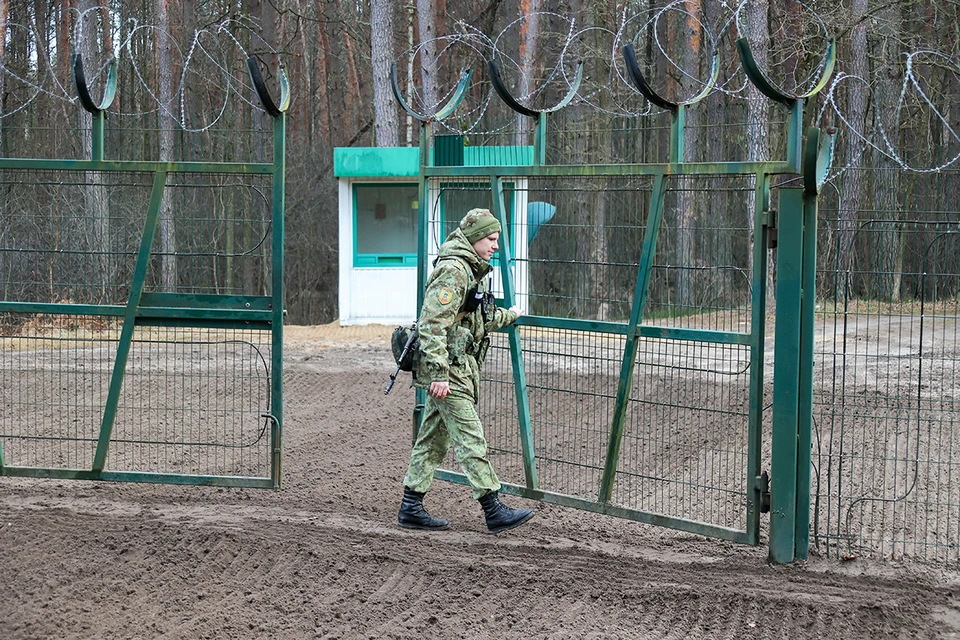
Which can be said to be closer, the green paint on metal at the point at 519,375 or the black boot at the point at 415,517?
the black boot at the point at 415,517

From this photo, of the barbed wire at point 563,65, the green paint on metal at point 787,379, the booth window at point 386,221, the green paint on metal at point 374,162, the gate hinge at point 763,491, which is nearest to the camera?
the green paint on metal at point 787,379

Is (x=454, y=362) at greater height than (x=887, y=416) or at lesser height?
greater

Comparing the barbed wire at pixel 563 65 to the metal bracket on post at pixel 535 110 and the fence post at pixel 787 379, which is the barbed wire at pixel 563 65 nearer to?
the metal bracket on post at pixel 535 110

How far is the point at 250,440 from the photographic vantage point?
9.62 metres

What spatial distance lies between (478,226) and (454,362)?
819 millimetres

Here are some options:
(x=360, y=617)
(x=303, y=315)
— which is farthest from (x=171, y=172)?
(x=303, y=315)

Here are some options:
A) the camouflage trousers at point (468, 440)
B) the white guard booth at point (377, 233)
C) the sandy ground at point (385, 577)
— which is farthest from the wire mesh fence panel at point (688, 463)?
the white guard booth at point (377, 233)

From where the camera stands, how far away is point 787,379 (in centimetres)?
555

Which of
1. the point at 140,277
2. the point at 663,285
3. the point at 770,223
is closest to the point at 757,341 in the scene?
the point at 770,223

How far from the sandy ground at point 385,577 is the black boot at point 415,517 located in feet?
0.27

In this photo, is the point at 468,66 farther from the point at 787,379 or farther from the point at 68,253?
the point at 787,379

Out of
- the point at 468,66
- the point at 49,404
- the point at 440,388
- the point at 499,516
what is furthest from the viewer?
the point at 468,66

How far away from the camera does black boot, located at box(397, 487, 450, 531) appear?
257 inches

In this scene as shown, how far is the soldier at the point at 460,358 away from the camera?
241 inches
